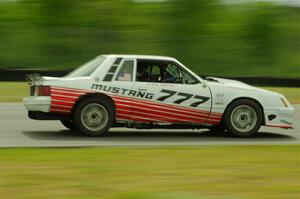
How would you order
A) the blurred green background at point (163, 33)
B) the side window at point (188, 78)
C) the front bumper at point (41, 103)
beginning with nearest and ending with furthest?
the front bumper at point (41, 103) → the side window at point (188, 78) → the blurred green background at point (163, 33)

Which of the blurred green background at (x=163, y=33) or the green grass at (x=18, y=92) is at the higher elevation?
the blurred green background at (x=163, y=33)

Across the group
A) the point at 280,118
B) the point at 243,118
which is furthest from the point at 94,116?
the point at 280,118

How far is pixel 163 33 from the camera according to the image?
39500 millimetres

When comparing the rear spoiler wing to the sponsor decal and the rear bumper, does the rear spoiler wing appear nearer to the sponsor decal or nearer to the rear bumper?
the rear bumper

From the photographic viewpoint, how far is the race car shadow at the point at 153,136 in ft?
39.5

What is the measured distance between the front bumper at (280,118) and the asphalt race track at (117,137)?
0.27m

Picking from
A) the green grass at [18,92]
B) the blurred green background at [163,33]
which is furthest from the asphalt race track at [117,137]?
the blurred green background at [163,33]

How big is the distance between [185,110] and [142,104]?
2.53 ft

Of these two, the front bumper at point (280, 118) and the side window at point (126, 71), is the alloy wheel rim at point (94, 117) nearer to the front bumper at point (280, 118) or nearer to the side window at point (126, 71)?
the side window at point (126, 71)

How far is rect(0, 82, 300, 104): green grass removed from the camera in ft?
68.7

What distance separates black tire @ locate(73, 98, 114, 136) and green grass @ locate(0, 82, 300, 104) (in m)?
8.40

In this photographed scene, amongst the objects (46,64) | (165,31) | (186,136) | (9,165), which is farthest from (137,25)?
(9,165)

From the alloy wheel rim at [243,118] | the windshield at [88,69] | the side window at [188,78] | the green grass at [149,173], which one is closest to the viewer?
the green grass at [149,173]

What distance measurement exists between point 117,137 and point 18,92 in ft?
35.6
